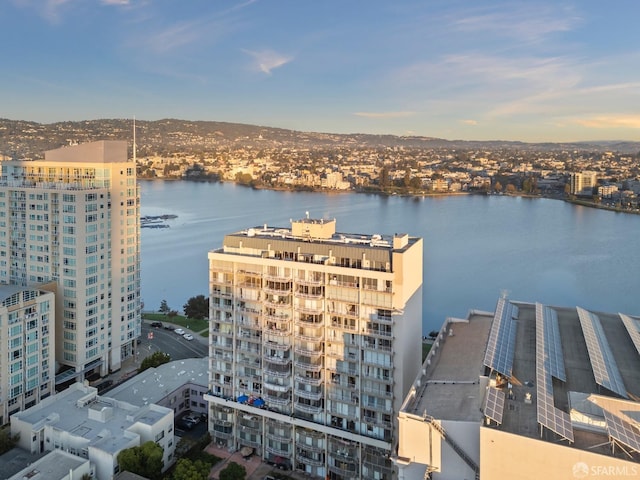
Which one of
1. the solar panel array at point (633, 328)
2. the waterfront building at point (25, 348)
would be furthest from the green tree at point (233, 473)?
the solar panel array at point (633, 328)

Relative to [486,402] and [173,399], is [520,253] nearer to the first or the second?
[173,399]

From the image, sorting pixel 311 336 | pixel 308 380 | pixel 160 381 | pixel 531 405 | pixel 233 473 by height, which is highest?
pixel 531 405

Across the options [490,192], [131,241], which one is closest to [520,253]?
[131,241]

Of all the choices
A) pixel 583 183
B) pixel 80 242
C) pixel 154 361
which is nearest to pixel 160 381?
pixel 154 361

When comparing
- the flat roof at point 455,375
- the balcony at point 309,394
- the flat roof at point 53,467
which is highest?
the flat roof at point 455,375

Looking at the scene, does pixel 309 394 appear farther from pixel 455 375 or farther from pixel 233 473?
pixel 455 375

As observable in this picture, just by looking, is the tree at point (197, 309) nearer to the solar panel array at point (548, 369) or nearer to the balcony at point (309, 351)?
the balcony at point (309, 351)
